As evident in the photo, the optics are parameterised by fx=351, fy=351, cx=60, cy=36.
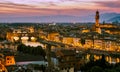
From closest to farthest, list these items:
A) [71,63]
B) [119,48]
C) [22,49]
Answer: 1. [71,63]
2. [22,49]
3. [119,48]

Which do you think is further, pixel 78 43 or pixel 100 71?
pixel 78 43

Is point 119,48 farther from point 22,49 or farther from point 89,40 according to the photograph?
point 22,49

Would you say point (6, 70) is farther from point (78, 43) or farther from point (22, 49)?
point (78, 43)

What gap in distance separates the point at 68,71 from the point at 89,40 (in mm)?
47703

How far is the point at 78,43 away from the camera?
271 ft

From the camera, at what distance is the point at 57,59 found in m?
37.1

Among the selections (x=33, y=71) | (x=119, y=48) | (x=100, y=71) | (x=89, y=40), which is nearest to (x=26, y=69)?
(x=33, y=71)

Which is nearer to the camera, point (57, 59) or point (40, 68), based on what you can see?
point (40, 68)

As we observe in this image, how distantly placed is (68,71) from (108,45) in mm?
39848

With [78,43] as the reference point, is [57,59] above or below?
above

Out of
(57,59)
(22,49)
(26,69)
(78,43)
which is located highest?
(26,69)

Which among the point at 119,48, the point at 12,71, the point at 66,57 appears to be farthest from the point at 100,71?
the point at 119,48

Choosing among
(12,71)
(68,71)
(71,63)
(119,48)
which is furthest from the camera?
(119,48)

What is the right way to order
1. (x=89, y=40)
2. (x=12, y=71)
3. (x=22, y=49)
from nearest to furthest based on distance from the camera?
(x=12, y=71), (x=22, y=49), (x=89, y=40)
